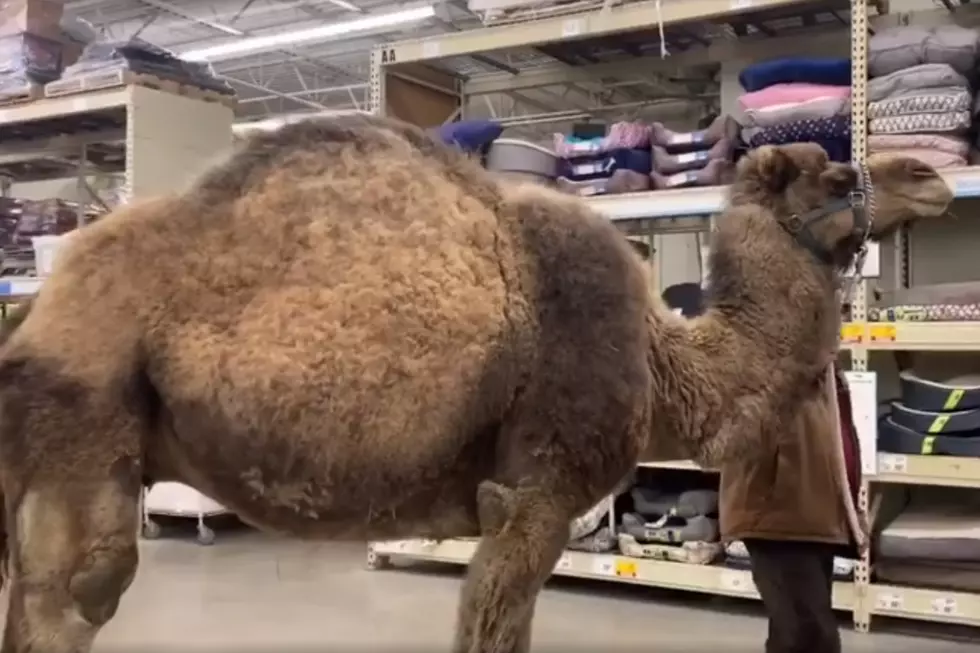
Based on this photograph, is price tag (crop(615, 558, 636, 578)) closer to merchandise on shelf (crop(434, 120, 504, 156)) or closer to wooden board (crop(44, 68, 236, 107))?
merchandise on shelf (crop(434, 120, 504, 156))

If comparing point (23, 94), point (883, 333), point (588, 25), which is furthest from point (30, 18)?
point (883, 333)

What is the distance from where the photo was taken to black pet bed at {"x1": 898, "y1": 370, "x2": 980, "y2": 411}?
3230 mm

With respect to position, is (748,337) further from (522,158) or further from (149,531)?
(149,531)

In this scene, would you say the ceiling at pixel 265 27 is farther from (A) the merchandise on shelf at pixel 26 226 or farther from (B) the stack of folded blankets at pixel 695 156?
(B) the stack of folded blankets at pixel 695 156

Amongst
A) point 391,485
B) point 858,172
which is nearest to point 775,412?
point 858,172

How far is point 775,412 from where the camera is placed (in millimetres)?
1724

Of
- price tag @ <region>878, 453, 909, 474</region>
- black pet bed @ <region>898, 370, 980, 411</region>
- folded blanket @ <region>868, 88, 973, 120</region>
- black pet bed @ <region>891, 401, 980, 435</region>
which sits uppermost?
folded blanket @ <region>868, 88, 973, 120</region>

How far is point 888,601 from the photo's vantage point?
3.32 meters

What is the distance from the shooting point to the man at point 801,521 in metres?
2.22

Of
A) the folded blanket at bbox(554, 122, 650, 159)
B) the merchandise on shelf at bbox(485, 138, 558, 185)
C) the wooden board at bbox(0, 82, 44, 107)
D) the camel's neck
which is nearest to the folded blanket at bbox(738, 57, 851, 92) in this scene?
the folded blanket at bbox(554, 122, 650, 159)

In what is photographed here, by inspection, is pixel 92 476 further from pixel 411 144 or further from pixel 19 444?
pixel 411 144

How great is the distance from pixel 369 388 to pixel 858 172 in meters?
0.90

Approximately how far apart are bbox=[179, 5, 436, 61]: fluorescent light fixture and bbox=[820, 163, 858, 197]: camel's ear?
21.1 feet

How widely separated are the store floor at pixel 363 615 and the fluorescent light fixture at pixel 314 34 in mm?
4730
